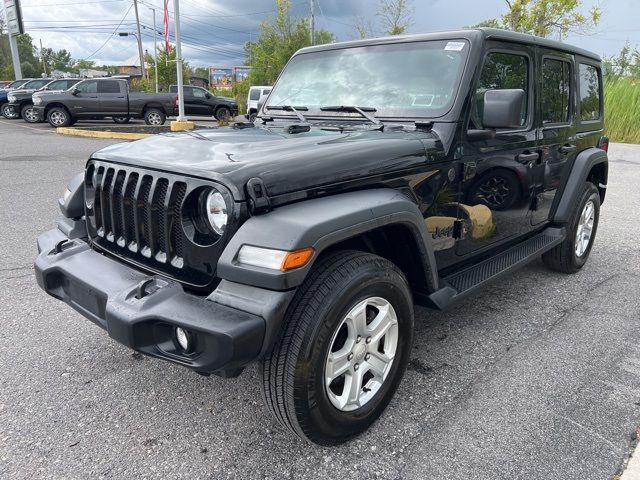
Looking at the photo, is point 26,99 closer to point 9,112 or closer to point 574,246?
point 9,112

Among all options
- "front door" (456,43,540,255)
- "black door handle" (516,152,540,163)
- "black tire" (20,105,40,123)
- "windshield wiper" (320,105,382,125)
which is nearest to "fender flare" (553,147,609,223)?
"front door" (456,43,540,255)

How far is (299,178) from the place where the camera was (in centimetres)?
214

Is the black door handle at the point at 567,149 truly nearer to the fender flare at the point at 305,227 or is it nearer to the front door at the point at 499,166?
the front door at the point at 499,166

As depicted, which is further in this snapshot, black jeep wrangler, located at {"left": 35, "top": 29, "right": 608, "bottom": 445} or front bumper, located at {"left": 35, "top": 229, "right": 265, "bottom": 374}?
black jeep wrangler, located at {"left": 35, "top": 29, "right": 608, "bottom": 445}

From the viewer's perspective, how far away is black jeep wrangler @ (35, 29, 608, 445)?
6.41 ft

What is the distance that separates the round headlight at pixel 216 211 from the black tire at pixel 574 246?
323cm

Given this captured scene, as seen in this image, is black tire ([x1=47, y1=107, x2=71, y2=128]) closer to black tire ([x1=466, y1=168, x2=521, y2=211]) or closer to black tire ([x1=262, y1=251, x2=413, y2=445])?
black tire ([x1=466, y1=168, x2=521, y2=211])

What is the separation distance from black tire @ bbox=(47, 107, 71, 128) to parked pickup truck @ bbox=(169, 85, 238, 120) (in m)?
4.74

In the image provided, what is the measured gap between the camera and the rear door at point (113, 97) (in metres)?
18.2

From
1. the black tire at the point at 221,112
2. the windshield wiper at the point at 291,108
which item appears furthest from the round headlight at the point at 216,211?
the black tire at the point at 221,112

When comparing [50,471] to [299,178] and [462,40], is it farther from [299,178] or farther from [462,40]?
[462,40]

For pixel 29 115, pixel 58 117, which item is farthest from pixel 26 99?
pixel 58 117

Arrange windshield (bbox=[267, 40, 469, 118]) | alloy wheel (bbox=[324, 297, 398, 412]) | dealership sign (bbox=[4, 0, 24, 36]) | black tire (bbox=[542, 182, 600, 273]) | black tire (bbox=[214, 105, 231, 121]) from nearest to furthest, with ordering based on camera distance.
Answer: alloy wheel (bbox=[324, 297, 398, 412]) < windshield (bbox=[267, 40, 469, 118]) < black tire (bbox=[542, 182, 600, 273]) < black tire (bbox=[214, 105, 231, 121]) < dealership sign (bbox=[4, 0, 24, 36])

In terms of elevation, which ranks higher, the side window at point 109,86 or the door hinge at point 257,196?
the door hinge at point 257,196
